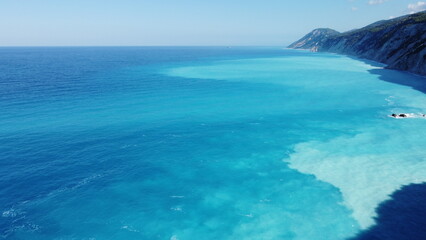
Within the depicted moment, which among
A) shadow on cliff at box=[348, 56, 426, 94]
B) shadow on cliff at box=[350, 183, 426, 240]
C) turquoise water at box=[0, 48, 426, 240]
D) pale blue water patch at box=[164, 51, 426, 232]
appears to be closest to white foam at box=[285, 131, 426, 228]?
pale blue water patch at box=[164, 51, 426, 232]

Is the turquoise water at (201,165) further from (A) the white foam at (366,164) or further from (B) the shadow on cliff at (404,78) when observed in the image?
(B) the shadow on cliff at (404,78)

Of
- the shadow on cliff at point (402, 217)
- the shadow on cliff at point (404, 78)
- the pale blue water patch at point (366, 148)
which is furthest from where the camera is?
the shadow on cliff at point (404, 78)

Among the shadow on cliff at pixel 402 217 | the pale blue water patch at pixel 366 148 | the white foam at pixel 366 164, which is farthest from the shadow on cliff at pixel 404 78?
the shadow on cliff at pixel 402 217

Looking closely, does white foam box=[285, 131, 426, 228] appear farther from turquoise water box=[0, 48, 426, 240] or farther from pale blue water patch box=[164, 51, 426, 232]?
turquoise water box=[0, 48, 426, 240]

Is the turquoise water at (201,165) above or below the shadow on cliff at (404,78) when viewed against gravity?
below

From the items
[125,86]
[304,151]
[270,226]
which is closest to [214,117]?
[304,151]

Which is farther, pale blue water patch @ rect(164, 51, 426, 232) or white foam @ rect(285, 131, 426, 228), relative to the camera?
pale blue water patch @ rect(164, 51, 426, 232)
